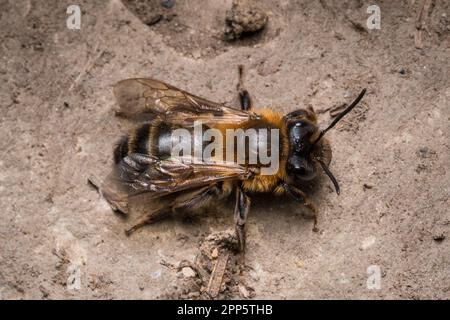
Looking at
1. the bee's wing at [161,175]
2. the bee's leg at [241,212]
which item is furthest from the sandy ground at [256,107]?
the bee's wing at [161,175]

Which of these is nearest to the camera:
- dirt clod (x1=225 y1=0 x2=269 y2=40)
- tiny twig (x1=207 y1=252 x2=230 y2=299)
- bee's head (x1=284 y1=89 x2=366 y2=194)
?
tiny twig (x1=207 y1=252 x2=230 y2=299)

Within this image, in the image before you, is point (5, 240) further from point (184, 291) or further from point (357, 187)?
point (357, 187)

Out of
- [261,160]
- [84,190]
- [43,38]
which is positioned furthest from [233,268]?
[43,38]

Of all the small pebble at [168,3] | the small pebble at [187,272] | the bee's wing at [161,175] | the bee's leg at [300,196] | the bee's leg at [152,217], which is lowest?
the small pebble at [187,272]

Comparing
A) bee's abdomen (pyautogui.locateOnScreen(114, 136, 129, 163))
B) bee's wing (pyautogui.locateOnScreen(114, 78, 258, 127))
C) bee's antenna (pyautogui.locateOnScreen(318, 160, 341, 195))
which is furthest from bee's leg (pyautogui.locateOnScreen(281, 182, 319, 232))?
bee's abdomen (pyautogui.locateOnScreen(114, 136, 129, 163))

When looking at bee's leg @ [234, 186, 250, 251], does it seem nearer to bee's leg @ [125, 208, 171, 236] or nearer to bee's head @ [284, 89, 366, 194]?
bee's head @ [284, 89, 366, 194]

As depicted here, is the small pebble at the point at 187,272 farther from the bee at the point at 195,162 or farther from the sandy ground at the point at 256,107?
the bee at the point at 195,162

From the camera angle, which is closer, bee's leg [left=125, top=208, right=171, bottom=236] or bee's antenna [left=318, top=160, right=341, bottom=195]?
bee's antenna [left=318, top=160, right=341, bottom=195]
